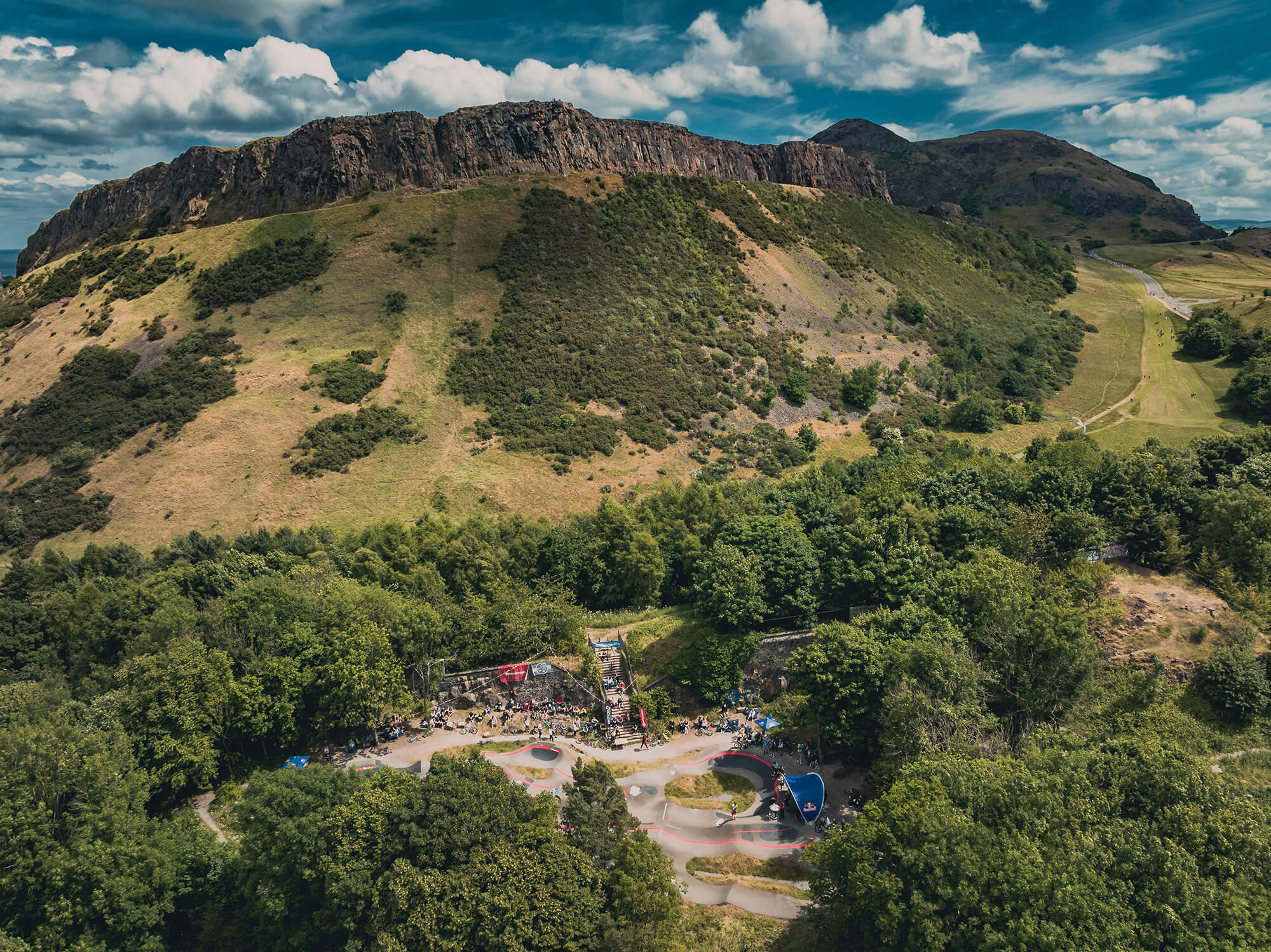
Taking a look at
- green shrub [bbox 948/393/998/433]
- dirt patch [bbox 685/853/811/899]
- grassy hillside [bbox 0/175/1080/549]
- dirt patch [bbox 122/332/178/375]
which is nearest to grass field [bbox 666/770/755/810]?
dirt patch [bbox 685/853/811/899]

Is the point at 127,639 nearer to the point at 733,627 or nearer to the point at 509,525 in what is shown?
the point at 509,525

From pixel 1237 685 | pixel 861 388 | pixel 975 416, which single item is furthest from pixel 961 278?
pixel 1237 685

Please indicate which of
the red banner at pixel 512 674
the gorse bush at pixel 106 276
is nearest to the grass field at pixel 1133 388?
the red banner at pixel 512 674

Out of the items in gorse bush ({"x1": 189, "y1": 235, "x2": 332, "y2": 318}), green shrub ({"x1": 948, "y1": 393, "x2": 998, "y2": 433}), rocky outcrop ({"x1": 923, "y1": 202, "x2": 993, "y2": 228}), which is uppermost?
rocky outcrop ({"x1": 923, "y1": 202, "x2": 993, "y2": 228})

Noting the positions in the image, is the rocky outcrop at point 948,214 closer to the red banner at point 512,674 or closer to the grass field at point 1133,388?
the grass field at point 1133,388

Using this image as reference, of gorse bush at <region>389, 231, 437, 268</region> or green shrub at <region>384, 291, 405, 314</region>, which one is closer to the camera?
green shrub at <region>384, 291, 405, 314</region>

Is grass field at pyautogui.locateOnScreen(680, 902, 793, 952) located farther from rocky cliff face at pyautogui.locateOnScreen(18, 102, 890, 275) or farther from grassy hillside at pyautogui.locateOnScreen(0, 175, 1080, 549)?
rocky cliff face at pyautogui.locateOnScreen(18, 102, 890, 275)

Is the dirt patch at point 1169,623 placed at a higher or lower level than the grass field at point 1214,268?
lower
